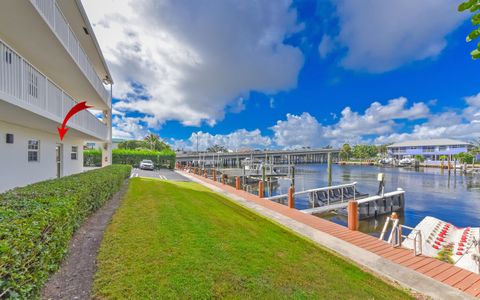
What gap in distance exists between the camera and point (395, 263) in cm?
580

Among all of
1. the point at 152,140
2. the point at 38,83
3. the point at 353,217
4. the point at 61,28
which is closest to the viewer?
the point at 38,83

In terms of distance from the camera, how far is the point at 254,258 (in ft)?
16.5

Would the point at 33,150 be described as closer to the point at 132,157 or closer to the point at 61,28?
the point at 61,28

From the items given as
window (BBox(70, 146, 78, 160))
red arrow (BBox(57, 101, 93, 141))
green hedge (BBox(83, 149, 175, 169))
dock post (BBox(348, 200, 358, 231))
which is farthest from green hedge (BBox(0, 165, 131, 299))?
green hedge (BBox(83, 149, 175, 169))

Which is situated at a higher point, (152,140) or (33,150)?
(152,140)

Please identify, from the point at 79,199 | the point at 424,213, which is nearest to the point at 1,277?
the point at 79,199

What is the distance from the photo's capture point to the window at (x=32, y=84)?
23.0 feet

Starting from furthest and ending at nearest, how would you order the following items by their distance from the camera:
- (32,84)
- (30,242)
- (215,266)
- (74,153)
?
(74,153)
(32,84)
(215,266)
(30,242)

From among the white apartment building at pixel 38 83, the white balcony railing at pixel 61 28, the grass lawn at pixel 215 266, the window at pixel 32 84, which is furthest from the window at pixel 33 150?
the grass lawn at pixel 215 266

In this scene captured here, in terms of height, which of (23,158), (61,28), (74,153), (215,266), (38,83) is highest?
(61,28)

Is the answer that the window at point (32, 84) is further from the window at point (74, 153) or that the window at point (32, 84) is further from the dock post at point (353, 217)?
the dock post at point (353, 217)

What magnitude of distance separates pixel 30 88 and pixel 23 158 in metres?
3.97

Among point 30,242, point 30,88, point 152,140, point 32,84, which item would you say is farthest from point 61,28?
point 152,140

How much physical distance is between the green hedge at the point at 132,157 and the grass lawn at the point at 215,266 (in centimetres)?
3102
